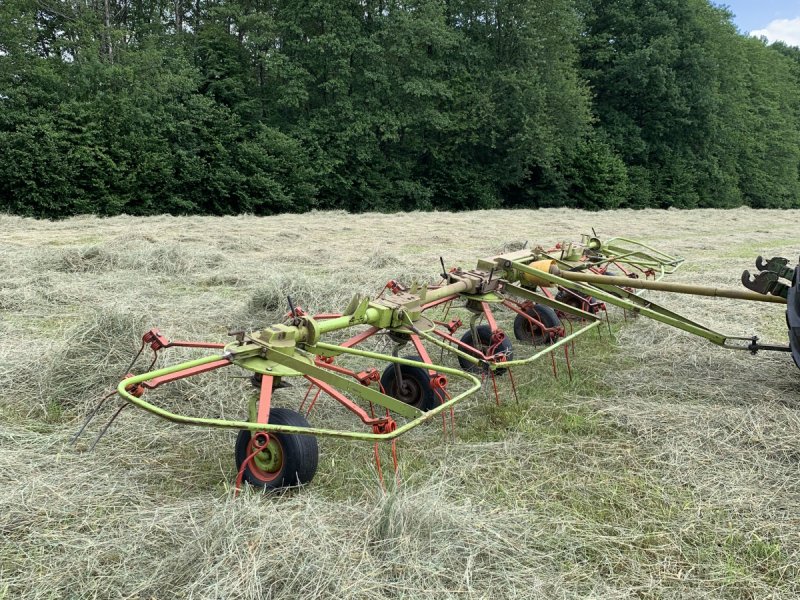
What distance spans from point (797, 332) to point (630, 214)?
1699cm

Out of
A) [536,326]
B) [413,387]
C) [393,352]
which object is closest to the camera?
[413,387]

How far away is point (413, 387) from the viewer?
3.67 meters

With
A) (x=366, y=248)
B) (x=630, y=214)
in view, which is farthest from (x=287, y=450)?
(x=630, y=214)

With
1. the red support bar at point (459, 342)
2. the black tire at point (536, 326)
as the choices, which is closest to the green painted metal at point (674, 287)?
the black tire at point (536, 326)

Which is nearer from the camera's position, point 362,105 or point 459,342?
point 459,342

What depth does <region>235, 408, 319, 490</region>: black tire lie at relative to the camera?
2592 millimetres

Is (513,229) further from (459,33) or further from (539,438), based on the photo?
(459,33)

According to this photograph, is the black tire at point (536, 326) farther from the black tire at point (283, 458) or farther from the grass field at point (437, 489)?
the black tire at point (283, 458)

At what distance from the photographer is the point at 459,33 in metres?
26.3

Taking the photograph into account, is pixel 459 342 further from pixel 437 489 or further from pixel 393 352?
pixel 437 489

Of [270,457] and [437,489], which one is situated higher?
[270,457]

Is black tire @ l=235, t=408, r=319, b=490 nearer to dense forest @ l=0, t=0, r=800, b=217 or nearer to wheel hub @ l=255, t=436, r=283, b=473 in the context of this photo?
wheel hub @ l=255, t=436, r=283, b=473

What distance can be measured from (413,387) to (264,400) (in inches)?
48.6

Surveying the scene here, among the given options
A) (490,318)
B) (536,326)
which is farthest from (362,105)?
(490,318)
